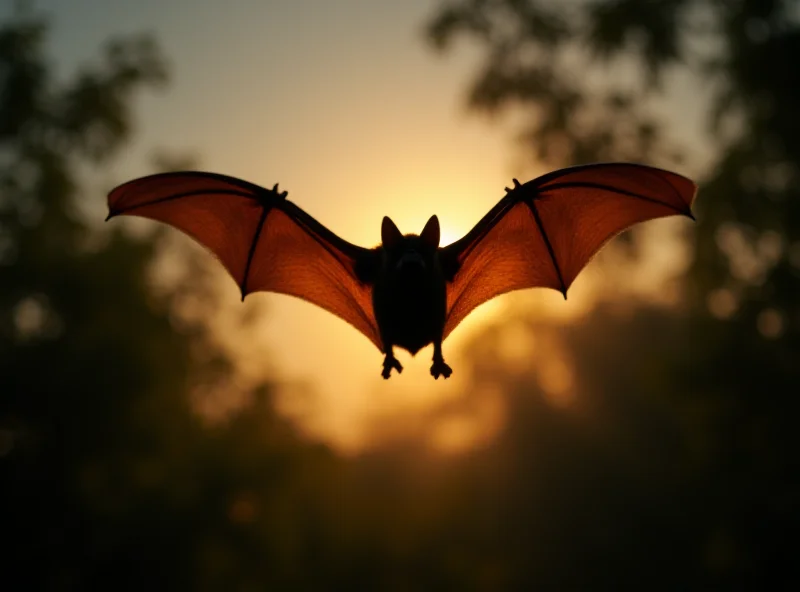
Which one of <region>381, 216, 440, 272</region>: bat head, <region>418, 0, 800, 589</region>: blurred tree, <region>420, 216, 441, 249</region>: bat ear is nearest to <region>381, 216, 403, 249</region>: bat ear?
<region>381, 216, 440, 272</region>: bat head

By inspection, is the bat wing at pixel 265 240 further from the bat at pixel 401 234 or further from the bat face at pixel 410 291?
the bat face at pixel 410 291

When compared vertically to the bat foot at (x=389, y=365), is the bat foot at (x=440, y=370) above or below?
below

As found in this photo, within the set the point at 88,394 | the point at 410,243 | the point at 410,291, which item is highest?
the point at 88,394

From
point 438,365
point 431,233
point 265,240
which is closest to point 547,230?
point 431,233

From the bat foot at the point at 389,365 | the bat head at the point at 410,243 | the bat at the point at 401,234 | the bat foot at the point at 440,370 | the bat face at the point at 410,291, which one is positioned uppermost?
the bat at the point at 401,234

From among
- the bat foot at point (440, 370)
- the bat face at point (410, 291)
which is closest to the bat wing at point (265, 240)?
the bat face at point (410, 291)

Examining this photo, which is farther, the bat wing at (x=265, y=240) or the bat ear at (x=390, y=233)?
the bat wing at (x=265, y=240)

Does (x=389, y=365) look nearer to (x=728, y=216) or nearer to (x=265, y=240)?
(x=265, y=240)

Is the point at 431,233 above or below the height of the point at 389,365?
above
